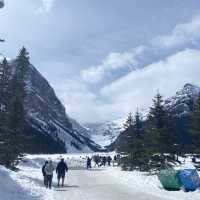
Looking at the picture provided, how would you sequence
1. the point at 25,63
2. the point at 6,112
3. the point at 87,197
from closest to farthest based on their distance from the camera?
the point at 87,197 < the point at 6,112 < the point at 25,63

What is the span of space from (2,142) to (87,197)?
16308mm

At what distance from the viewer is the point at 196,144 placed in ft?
118

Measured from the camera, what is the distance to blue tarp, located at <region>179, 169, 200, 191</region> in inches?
976

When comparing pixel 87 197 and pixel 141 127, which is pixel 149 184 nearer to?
pixel 87 197

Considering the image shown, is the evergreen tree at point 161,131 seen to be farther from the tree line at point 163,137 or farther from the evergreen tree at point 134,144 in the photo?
the evergreen tree at point 134,144

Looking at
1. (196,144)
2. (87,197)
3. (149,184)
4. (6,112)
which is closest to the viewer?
(87,197)

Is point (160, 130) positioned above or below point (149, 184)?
above

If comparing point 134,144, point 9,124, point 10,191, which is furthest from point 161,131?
point 10,191

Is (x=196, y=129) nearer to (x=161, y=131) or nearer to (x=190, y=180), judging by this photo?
(x=161, y=131)

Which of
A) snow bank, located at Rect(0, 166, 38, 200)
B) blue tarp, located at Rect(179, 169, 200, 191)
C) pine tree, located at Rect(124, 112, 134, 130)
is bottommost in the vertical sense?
snow bank, located at Rect(0, 166, 38, 200)

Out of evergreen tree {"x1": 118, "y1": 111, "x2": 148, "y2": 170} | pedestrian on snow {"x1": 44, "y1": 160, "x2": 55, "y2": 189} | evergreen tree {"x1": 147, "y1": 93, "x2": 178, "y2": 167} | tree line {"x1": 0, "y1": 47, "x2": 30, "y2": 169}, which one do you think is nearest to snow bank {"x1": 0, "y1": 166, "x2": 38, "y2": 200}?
pedestrian on snow {"x1": 44, "y1": 160, "x2": 55, "y2": 189}

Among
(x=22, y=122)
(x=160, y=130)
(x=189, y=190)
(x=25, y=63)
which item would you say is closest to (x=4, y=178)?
(x=189, y=190)

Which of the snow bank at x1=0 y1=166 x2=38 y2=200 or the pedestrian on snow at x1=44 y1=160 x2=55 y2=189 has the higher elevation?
the pedestrian on snow at x1=44 y1=160 x2=55 y2=189

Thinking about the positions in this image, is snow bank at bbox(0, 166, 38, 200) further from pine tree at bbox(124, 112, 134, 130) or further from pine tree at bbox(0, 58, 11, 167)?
pine tree at bbox(124, 112, 134, 130)
